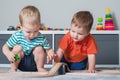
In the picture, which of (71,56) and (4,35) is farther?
(4,35)

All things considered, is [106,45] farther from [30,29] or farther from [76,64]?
[30,29]

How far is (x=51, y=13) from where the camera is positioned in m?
3.02

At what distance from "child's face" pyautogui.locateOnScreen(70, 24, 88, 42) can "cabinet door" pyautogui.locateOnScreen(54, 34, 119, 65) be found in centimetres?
119

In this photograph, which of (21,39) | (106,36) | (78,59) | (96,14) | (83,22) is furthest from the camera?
(96,14)

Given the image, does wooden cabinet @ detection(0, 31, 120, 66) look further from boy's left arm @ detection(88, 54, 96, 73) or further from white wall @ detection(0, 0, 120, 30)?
boy's left arm @ detection(88, 54, 96, 73)

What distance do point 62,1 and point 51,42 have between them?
20.0 inches

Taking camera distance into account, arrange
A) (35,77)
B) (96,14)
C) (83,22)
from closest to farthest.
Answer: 1. (35,77)
2. (83,22)
3. (96,14)

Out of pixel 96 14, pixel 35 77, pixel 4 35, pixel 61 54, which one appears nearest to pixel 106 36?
pixel 96 14

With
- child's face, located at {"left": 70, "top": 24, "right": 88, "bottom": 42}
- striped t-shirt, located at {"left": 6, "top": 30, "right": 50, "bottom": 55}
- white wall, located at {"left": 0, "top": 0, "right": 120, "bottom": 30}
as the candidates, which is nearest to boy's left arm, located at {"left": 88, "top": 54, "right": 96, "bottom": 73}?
child's face, located at {"left": 70, "top": 24, "right": 88, "bottom": 42}

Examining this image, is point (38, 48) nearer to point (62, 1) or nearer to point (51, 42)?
point (51, 42)

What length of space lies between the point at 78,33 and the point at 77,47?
167 mm

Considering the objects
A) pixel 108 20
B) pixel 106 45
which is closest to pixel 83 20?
pixel 106 45

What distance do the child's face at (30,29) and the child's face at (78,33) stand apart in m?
0.18

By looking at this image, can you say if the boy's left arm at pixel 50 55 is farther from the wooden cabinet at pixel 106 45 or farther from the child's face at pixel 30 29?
the wooden cabinet at pixel 106 45
